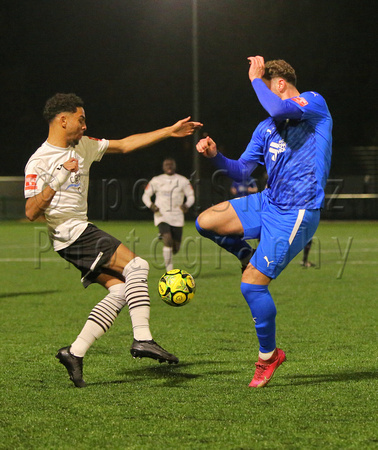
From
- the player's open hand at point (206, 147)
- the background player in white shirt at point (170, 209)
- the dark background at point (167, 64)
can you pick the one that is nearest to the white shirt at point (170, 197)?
the background player in white shirt at point (170, 209)

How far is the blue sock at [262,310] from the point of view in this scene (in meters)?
5.45

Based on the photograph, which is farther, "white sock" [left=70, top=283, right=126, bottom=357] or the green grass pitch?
"white sock" [left=70, top=283, right=126, bottom=357]

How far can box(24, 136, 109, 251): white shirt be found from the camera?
5.59m

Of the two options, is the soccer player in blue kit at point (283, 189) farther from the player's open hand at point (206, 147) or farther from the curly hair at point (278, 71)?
the player's open hand at point (206, 147)

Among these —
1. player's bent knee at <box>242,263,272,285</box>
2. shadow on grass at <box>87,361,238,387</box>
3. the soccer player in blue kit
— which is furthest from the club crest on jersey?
shadow on grass at <box>87,361,238,387</box>

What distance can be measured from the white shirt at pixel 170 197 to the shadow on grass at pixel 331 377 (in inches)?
336

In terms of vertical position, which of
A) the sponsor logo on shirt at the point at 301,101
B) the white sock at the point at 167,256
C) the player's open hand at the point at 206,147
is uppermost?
the sponsor logo on shirt at the point at 301,101

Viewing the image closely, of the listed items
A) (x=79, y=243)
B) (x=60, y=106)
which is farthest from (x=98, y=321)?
(x=60, y=106)

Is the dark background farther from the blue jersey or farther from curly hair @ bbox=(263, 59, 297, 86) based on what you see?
the blue jersey

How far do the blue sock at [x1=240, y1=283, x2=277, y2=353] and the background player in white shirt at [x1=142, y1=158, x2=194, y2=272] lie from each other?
8610mm

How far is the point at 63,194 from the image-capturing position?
573 centimetres

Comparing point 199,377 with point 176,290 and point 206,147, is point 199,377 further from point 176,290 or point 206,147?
point 206,147

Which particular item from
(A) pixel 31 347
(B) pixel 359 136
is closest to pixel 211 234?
(A) pixel 31 347

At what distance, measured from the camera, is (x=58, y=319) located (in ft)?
30.2
